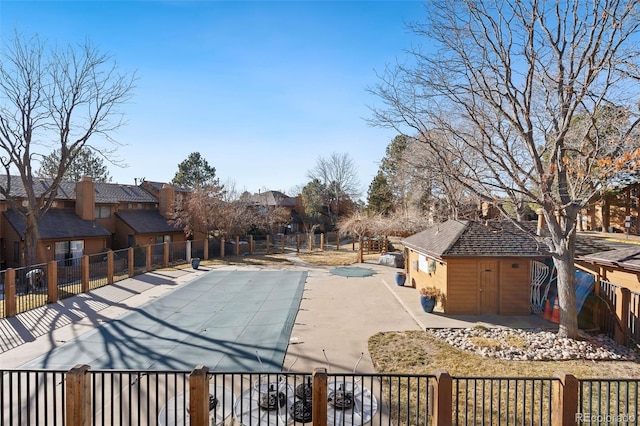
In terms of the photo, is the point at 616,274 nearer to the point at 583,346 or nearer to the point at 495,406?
the point at 583,346

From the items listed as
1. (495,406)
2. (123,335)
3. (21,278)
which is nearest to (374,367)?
(495,406)

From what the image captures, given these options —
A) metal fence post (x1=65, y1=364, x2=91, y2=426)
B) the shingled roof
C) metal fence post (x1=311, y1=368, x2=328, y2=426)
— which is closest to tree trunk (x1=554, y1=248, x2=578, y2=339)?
the shingled roof

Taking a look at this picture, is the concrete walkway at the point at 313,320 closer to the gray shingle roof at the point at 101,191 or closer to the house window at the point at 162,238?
the house window at the point at 162,238

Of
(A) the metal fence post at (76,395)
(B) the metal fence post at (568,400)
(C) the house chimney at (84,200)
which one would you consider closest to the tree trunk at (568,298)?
(B) the metal fence post at (568,400)

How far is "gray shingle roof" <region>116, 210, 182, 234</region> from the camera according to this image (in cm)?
2725

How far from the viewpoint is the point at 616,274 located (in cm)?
1054

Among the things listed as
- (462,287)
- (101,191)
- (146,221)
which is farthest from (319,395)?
(101,191)

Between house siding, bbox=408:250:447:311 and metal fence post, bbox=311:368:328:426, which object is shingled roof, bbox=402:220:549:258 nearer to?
house siding, bbox=408:250:447:311

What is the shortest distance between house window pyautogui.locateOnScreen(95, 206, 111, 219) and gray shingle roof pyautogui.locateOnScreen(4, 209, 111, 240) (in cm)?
148

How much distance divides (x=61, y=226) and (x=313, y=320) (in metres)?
20.7

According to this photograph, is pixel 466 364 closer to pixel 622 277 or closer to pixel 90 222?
pixel 622 277

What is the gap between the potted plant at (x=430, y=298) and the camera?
12039 mm

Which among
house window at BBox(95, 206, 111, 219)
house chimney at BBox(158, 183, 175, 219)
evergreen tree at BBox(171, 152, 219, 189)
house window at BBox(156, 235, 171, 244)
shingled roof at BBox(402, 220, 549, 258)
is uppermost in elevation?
evergreen tree at BBox(171, 152, 219, 189)

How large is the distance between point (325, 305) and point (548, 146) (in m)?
9.22
